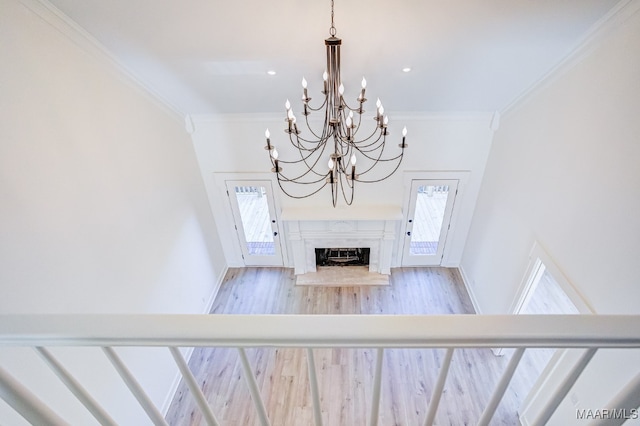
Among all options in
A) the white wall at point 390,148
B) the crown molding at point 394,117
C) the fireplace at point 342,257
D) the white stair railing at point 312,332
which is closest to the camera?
the white stair railing at point 312,332

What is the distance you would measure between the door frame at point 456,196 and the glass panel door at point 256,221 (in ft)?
6.81

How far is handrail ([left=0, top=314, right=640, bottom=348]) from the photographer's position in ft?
2.06

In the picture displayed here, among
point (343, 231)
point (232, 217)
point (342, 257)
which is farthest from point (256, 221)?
point (342, 257)

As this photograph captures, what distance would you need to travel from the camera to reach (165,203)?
3.57m

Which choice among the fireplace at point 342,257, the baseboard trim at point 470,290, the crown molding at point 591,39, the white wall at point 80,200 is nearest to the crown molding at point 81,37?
the white wall at point 80,200

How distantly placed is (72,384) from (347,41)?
2.71 meters

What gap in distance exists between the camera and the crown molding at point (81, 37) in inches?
83.8

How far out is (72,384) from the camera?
714 mm

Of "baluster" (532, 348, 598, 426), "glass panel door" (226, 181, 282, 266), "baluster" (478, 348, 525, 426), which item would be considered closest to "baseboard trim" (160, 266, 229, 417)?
"glass panel door" (226, 181, 282, 266)

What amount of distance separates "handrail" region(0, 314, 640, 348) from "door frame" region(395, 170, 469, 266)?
401 cm

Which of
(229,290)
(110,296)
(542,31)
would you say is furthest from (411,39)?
(229,290)

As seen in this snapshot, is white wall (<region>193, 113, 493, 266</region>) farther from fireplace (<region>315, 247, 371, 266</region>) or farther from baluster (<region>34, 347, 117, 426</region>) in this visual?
baluster (<region>34, 347, 117, 426</region>)

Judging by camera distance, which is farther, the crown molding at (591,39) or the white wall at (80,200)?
the crown molding at (591,39)

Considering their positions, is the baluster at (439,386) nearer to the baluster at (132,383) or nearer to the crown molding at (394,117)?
the baluster at (132,383)
